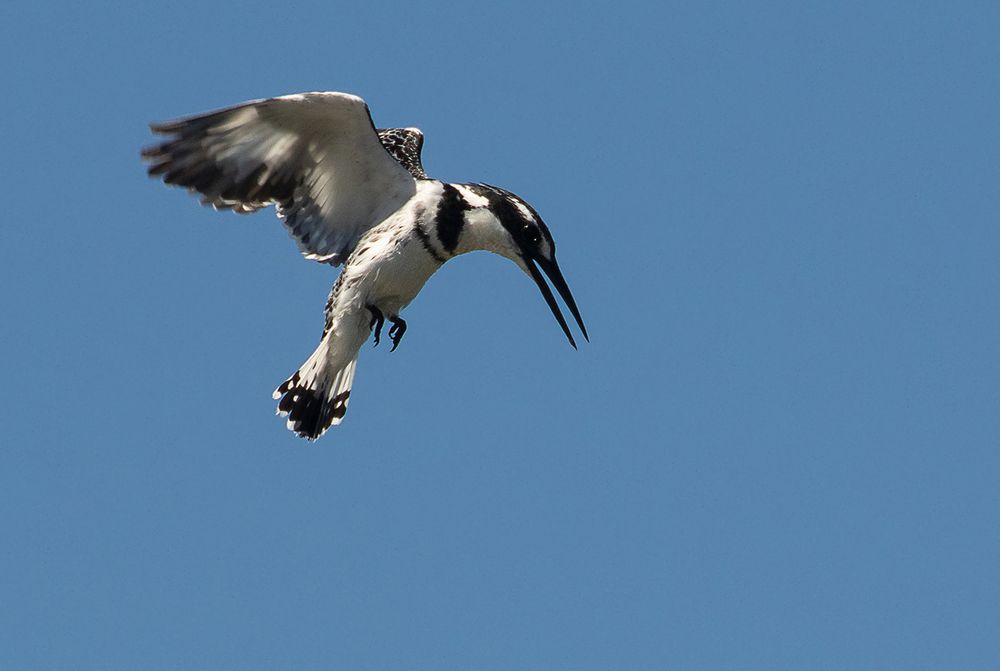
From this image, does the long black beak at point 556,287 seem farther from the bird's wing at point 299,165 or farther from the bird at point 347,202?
the bird's wing at point 299,165

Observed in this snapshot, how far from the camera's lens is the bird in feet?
28.3

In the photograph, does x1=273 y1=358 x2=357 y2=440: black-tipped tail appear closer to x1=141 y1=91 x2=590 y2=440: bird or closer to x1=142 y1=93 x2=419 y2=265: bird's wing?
x1=141 y1=91 x2=590 y2=440: bird

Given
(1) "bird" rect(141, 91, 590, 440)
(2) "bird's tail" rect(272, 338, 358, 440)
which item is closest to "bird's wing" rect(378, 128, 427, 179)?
(1) "bird" rect(141, 91, 590, 440)

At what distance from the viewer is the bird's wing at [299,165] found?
8.58 metres

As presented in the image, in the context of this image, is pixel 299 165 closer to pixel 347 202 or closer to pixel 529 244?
pixel 347 202

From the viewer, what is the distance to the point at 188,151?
8656 mm

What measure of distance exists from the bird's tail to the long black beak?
1.10m

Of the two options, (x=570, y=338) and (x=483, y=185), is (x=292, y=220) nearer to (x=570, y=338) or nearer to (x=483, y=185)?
(x=483, y=185)

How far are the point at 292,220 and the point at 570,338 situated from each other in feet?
5.37

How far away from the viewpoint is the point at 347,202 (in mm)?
9008

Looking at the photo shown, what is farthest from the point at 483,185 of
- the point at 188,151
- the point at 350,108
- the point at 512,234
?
the point at 188,151

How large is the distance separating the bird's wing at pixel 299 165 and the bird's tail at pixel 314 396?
25.6 inches

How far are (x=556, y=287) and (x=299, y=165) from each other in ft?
4.99

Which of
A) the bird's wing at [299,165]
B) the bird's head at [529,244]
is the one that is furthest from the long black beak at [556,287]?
the bird's wing at [299,165]
